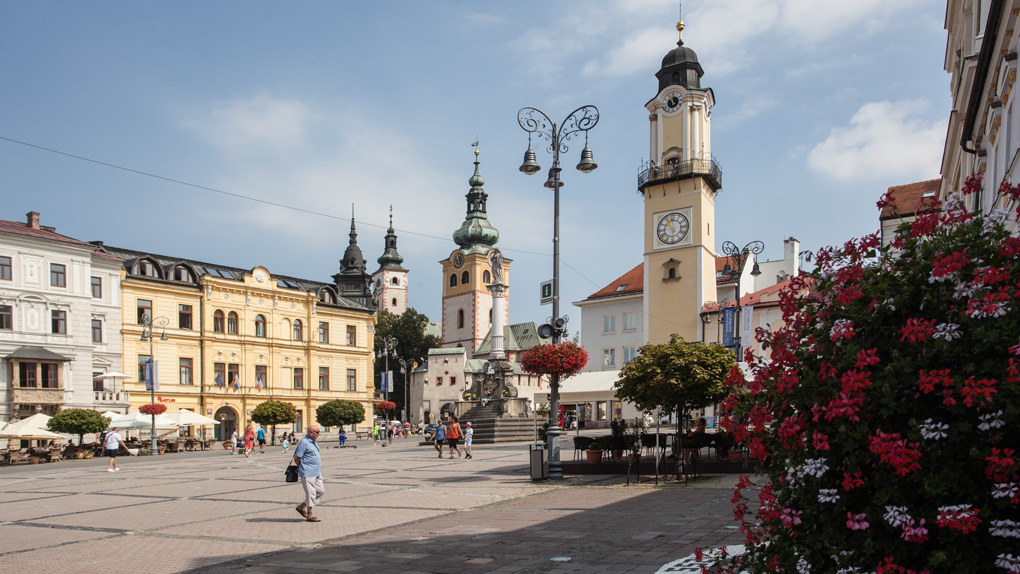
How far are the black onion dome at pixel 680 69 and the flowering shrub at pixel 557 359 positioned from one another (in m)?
41.8

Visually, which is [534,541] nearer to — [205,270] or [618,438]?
[618,438]

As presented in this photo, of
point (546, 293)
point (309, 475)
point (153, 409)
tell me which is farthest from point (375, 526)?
point (153, 409)

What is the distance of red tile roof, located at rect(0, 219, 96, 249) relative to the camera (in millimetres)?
42438

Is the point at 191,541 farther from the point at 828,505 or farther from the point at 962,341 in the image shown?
the point at 962,341

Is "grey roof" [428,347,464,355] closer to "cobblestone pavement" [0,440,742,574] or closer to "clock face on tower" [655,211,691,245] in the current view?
"clock face on tower" [655,211,691,245]

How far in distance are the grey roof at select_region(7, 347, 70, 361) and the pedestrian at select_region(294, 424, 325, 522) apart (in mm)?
36665

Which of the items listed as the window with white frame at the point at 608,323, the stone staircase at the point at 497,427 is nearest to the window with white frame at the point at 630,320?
the window with white frame at the point at 608,323

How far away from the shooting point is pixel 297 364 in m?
60.8

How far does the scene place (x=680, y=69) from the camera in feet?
188

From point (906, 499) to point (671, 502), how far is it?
30.8ft

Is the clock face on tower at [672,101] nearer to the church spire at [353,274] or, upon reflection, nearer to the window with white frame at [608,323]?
the window with white frame at [608,323]

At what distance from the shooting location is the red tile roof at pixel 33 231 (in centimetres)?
4244

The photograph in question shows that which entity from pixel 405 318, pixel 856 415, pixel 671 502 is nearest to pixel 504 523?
pixel 671 502

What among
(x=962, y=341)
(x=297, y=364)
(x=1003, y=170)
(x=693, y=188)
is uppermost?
(x=693, y=188)
